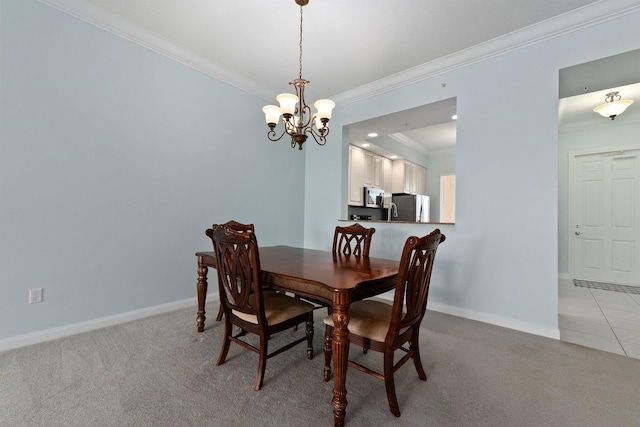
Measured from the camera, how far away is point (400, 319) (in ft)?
4.66

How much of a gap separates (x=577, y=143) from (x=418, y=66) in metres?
3.70

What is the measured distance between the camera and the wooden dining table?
1374 mm

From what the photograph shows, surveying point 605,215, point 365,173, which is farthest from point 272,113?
point 605,215

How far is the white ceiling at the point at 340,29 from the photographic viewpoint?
89.7 inches

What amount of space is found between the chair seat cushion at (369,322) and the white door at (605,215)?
4.92 meters

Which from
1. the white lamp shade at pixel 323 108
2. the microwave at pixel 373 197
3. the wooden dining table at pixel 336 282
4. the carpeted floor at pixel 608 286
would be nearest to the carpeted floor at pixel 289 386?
the wooden dining table at pixel 336 282

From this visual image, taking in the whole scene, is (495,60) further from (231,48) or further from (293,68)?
(231,48)

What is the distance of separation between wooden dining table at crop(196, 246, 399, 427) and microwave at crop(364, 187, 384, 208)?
9.97ft

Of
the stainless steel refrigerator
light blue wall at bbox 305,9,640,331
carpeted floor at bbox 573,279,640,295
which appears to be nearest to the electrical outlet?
light blue wall at bbox 305,9,640,331

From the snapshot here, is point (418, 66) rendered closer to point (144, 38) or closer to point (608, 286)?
point (144, 38)

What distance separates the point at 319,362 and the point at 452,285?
1.81 meters

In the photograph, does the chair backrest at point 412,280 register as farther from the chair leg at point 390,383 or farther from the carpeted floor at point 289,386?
the carpeted floor at point 289,386

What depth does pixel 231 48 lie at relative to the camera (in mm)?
2906

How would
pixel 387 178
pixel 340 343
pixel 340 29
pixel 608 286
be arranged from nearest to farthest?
pixel 340 343 → pixel 340 29 → pixel 608 286 → pixel 387 178
